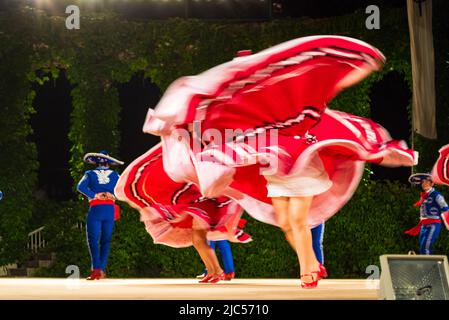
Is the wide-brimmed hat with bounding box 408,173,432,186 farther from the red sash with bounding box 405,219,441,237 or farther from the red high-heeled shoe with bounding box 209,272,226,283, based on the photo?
the red high-heeled shoe with bounding box 209,272,226,283

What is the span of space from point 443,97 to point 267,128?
4746 mm

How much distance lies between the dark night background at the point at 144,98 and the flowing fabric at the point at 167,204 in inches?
141

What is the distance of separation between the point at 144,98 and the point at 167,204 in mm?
4111

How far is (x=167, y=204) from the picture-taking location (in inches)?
334

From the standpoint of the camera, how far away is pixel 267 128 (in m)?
7.21

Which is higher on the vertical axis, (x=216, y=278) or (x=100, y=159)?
(x=100, y=159)

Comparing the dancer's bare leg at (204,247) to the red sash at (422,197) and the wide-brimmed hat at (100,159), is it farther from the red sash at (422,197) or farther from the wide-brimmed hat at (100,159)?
the red sash at (422,197)

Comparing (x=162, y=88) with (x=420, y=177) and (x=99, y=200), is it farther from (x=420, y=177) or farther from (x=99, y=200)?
(x=420, y=177)

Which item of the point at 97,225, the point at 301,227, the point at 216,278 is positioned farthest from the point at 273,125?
the point at 97,225

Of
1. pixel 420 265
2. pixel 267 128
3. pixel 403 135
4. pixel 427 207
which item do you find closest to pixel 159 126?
pixel 267 128

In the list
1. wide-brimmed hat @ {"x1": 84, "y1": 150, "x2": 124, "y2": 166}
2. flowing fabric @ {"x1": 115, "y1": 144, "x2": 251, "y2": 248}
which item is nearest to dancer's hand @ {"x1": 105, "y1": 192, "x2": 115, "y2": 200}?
wide-brimmed hat @ {"x1": 84, "y1": 150, "x2": 124, "y2": 166}

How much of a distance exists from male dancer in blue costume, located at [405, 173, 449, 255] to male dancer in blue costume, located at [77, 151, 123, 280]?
3.37 metres

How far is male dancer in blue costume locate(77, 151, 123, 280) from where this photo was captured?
948 cm

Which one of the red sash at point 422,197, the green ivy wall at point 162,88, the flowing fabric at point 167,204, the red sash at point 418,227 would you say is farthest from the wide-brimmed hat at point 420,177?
the flowing fabric at point 167,204
